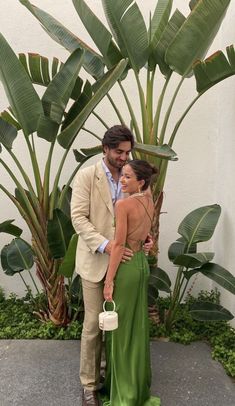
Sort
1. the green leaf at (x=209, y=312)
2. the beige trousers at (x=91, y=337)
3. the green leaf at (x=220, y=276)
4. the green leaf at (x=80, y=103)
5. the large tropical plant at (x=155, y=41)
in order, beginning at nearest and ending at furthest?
the beige trousers at (x=91, y=337)
the large tropical plant at (x=155, y=41)
the green leaf at (x=80, y=103)
the green leaf at (x=220, y=276)
the green leaf at (x=209, y=312)

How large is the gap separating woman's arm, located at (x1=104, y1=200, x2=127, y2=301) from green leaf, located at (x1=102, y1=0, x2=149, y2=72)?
167cm

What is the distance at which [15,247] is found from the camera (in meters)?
3.95

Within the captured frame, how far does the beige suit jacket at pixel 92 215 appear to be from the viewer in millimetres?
2592

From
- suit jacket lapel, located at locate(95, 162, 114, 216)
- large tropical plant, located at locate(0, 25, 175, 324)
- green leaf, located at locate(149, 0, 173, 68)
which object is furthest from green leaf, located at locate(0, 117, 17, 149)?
green leaf, located at locate(149, 0, 173, 68)

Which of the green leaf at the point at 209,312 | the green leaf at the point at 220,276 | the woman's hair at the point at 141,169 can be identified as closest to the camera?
the woman's hair at the point at 141,169

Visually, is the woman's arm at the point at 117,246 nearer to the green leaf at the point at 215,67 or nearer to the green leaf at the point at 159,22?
the green leaf at the point at 215,67

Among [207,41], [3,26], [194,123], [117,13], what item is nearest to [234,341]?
[194,123]

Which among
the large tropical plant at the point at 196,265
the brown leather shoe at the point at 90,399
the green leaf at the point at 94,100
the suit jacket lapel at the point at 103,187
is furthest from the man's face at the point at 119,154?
the brown leather shoe at the point at 90,399

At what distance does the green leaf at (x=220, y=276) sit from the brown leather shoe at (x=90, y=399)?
138 centimetres

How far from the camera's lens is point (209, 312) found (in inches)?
142

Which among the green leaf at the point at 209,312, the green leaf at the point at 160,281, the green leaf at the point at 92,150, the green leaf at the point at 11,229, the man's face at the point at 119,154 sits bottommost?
the green leaf at the point at 209,312

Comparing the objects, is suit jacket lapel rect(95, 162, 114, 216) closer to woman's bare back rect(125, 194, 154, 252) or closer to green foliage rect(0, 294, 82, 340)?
woman's bare back rect(125, 194, 154, 252)

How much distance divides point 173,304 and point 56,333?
1.22 m

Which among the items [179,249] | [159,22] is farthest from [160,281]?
[159,22]
